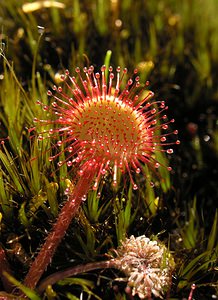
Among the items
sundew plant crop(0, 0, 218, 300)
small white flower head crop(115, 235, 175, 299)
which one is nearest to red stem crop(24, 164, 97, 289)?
sundew plant crop(0, 0, 218, 300)

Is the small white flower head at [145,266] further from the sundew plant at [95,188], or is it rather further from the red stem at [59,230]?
the red stem at [59,230]

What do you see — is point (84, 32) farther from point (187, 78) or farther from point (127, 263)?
point (127, 263)

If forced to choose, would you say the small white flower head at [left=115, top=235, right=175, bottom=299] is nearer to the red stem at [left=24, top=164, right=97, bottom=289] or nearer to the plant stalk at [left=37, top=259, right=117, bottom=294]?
the plant stalk at [left=37, top=259, right=117, bottom=294]

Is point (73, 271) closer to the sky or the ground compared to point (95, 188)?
closer to the ground

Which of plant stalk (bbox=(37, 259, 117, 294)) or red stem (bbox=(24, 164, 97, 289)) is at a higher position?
red stem (bbox=(24, 164, 97, 289))

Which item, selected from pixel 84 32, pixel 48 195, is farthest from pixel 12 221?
pixel 84 32

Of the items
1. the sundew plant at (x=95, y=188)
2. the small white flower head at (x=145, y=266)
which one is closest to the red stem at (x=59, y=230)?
the sundew plant at (x=95, y=188)
